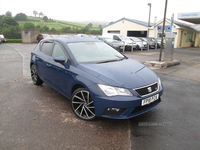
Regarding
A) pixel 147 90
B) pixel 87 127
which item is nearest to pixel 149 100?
pixel 147 90

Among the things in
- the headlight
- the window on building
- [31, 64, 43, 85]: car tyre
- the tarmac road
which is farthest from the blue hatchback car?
the window on building

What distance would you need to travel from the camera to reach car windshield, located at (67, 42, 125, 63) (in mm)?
3886

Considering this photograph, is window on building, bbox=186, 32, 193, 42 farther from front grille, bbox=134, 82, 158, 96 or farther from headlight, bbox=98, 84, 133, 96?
headlight, bbox=98, 84, 133, 96

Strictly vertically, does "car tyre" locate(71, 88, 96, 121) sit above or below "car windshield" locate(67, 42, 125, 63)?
below

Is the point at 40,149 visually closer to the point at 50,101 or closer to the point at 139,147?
the point at 139,147

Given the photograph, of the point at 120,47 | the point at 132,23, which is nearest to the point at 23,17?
the point at 132,23

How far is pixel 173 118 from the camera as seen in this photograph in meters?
3.57

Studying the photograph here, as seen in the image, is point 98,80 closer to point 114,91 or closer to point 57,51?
point 114,91

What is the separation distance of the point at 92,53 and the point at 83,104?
1.33 meters

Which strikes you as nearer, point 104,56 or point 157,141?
point 157,141

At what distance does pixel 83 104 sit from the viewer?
11.2 ft

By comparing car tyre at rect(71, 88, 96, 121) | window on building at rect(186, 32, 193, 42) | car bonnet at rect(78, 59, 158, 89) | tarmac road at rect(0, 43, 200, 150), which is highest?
window on building at rect(186, 32, 193, 42)

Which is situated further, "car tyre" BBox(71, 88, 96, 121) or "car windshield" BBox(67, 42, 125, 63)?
"car windshield" BBox(67, 42, 125, 63)

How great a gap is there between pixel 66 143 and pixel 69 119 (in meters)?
0.77
